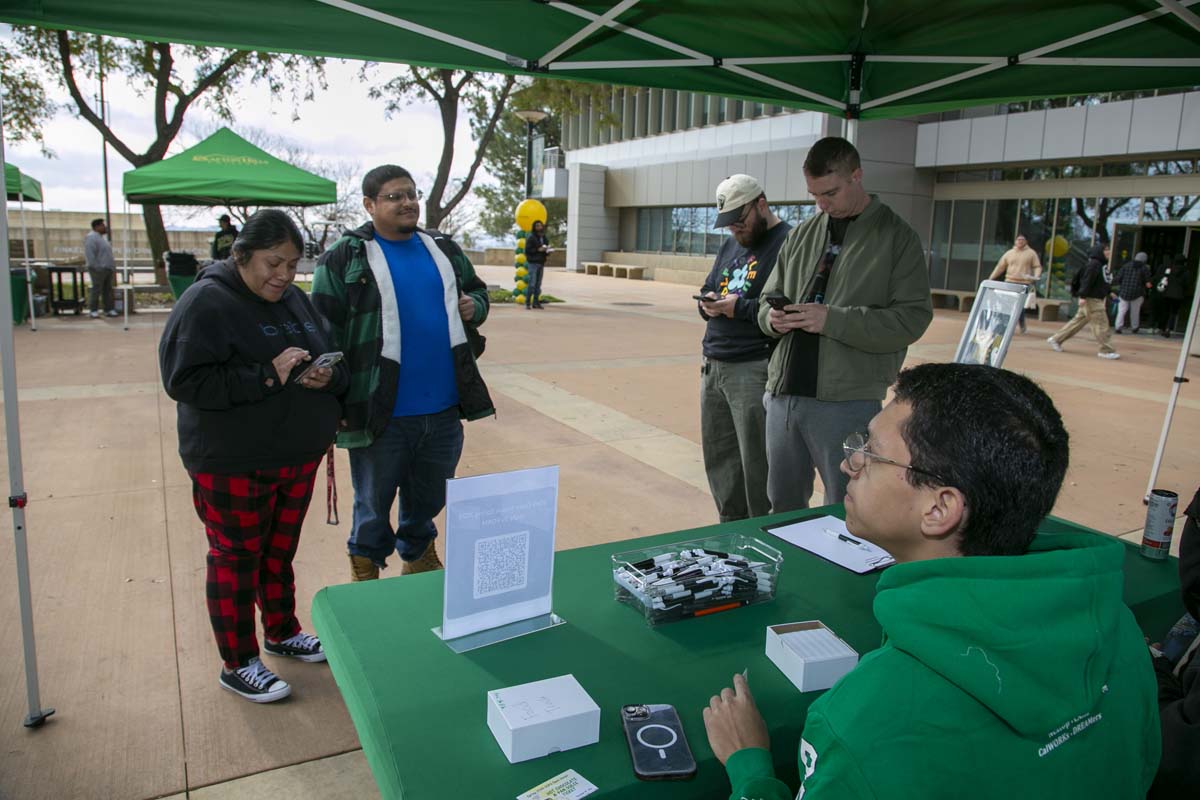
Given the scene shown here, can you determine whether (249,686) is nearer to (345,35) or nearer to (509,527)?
(509,527)

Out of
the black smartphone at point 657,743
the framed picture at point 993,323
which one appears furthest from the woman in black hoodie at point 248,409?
the framed picture at point 993,323

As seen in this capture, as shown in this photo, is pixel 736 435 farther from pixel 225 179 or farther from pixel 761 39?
pixel 225 179

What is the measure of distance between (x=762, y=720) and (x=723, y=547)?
0.81 meters

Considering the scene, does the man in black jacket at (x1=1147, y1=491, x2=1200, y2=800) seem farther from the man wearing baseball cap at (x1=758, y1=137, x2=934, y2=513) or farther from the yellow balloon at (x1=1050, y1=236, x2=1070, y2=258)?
the yellow balloon at (x1=1050, y1=236, x2=1070, y2=258)

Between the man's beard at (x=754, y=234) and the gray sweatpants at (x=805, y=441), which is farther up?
the man's beard at (x=754, y=234)

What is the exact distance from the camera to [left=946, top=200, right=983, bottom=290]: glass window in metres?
20.3

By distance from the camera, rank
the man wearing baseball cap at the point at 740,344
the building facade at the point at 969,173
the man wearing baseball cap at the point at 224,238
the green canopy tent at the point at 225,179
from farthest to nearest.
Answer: the building facade at the point at 969,173 < the man wearing baseball cap at the point at 224,238 < the green canopy tent at the point at 225,179 < the man wearing baseball cap at the point at 740,344

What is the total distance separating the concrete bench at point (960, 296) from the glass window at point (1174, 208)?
411 centimetres

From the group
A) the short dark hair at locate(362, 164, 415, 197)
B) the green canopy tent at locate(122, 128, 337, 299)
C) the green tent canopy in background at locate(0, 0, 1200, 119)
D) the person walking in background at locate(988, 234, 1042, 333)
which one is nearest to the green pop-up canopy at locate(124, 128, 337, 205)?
the green canopy tent at locate(122, 128, 337, 299)

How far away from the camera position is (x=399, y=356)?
10.2 feet

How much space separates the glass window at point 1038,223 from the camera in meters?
18.4

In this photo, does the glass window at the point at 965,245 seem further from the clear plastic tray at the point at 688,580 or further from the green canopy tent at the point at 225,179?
the clear plastic tray at the point at 688,580

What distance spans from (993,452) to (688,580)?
3.01 feet

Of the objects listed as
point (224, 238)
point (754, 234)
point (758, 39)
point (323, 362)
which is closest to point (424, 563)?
point (323, 362)
